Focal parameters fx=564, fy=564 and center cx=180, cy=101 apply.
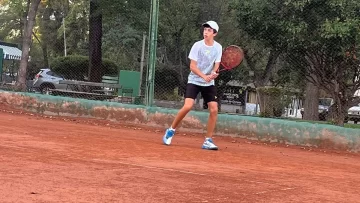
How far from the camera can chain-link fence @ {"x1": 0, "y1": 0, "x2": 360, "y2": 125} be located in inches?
429

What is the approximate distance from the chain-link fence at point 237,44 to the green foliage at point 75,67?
58mm

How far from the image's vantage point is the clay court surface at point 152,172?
13.1 ft

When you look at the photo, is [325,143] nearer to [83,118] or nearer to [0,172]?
[83,118]

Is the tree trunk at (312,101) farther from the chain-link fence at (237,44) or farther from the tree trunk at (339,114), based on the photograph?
the tree trunk at (339,114)

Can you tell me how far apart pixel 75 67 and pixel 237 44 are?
30.9 ft

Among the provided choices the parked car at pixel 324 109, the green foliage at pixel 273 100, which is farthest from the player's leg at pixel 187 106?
the parked car at pixel 324 109

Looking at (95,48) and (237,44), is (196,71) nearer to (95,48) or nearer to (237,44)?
(95,48)

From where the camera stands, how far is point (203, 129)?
10.5m

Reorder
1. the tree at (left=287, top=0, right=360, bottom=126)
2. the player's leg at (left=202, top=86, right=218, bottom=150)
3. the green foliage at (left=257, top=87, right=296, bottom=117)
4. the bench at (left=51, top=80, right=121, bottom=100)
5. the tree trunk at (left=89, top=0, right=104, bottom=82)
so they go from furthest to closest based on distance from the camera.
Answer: the tree trunk at (left=89, top=0, right=104, bottom=82) → the green foliage at (left=257, top=87, right=296, bottom=117) → the bench at (left=51, top=80, right=121, bottom=100) → the tree at (left=287, top=0, right=360, bottom=126) → the player's leg at (left=202, top=86, right=218, bottom=150)

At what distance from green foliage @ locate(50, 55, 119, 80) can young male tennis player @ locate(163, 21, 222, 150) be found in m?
17.0

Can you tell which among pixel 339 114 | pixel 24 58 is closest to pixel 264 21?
pixel 339 114

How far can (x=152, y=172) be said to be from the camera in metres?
5.06

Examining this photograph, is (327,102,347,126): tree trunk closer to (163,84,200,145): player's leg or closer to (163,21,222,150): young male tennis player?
(163,21,222,150): young male tennis player

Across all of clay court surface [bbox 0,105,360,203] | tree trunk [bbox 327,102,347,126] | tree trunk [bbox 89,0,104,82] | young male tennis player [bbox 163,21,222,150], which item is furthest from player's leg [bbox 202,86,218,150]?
tree trunk [bbox 89,0,104,82]
